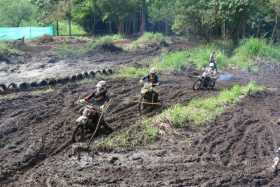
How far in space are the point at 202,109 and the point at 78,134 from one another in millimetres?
5174

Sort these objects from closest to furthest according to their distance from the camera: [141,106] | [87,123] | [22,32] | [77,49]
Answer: [87,123] → [141,106] → [77,49] → [22,32]

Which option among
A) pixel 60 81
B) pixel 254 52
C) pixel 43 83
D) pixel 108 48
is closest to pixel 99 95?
pixel 43 83

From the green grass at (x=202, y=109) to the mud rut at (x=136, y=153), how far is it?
42cm

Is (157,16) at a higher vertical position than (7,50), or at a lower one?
higher

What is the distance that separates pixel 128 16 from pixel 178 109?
35689 mm

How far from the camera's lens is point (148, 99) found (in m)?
17.4

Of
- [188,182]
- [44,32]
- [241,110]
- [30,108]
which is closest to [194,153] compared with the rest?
[188,182]

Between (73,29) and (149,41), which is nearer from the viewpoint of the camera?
(149,41)

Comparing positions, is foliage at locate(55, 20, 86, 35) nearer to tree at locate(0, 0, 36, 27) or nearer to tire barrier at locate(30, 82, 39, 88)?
tree at locate(0, 0, 36, 27)

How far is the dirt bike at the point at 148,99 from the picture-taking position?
676 inches

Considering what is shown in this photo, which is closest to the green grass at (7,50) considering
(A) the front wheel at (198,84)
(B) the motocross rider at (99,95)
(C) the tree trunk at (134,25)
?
(A) the front wheel at (198,84)

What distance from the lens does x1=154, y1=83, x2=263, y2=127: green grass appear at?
15.5 meters

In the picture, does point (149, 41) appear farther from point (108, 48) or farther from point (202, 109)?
point (202, 109)

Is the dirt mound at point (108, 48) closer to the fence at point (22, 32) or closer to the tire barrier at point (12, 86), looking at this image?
the fence at point (22, 32)
